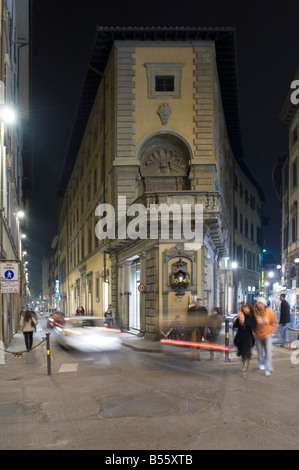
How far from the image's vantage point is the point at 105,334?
58.4 feet

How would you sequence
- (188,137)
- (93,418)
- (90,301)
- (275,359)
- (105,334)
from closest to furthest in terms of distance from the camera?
(93,418) < (275,359) < (105,334) < (188,137) < (90,301)

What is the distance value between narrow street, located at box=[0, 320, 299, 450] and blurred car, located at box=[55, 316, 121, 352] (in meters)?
2.16

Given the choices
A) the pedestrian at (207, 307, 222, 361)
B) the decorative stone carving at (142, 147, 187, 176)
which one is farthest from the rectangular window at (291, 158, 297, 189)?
the pedestrian at (207, 307, 222, 361)

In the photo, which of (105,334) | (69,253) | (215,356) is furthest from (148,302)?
(69,253)

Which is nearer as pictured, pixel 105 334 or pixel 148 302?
pixel 105 334

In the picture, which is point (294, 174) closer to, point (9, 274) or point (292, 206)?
point (292, 206)

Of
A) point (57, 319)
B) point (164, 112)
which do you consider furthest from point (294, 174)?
point (57, 319)

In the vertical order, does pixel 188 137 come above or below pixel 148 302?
above

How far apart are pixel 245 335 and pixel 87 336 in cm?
682

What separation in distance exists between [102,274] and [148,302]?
12.9m

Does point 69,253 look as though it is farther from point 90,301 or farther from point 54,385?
point 54,385

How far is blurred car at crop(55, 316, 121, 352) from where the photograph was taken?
57.0ft

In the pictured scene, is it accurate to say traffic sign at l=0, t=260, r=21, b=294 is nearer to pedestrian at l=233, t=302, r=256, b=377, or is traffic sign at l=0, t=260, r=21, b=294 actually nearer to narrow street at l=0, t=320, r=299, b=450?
narrow street at l=0, t=320, r=299, b=450

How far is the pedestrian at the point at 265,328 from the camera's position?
12.3 meters
